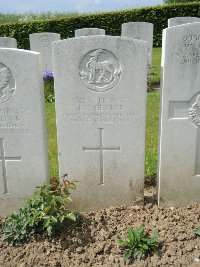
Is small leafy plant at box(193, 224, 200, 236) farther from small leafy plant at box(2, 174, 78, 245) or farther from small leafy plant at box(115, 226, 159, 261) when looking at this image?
small leafy plant at box(2, 174, 78, 245)

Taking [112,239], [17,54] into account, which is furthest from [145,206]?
[17,54]

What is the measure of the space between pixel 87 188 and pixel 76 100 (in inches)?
38.6

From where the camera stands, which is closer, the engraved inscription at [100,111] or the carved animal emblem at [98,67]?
the carved animal emblem at [98,67]

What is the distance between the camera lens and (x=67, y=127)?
3.49 metres

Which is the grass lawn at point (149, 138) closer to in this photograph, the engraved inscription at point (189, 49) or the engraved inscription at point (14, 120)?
the engraved inscription at point (14, 120)

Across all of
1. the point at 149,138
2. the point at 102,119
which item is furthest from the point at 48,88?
the point at 102,119

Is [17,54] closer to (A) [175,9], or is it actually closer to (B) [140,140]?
(B) [140,140]

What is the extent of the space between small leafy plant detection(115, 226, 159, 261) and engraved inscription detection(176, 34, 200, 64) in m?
1.66

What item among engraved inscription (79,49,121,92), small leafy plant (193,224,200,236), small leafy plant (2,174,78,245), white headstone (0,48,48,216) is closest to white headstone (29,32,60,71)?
white headstone (0,48,48,216)

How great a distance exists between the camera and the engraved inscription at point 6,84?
327 cm

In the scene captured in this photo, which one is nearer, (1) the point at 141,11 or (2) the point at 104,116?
(2) the point at 104,116

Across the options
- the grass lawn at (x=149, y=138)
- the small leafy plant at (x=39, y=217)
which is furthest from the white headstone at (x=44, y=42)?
the small leafy plant at (x=39, y=217)

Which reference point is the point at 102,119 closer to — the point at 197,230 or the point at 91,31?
the point at 197,230

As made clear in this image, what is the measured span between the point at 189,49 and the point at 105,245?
6.50 ft
